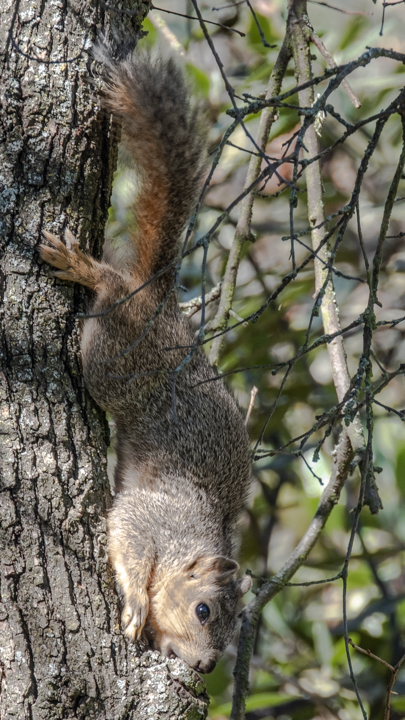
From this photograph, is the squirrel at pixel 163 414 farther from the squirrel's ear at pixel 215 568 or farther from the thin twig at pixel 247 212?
the thin twig at pixel 247 212

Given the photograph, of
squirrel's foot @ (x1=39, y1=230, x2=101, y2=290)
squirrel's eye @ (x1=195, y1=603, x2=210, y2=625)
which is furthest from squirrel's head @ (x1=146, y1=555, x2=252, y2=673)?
squirrel's foot @ (x1=39, y1=230, x2=101, y2=290)

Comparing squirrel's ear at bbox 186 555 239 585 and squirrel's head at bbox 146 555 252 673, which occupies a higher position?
squirrel's ear at bbox 186 555 239 585

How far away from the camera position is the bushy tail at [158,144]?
2.24 meters

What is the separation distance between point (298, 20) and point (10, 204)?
1.29 m

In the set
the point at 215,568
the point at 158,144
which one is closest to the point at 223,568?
the point at 215,568

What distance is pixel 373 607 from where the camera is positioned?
403 cm

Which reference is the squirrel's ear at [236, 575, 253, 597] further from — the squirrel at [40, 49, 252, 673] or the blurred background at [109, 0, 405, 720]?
the blurred background at [109, 0, 405, 720]

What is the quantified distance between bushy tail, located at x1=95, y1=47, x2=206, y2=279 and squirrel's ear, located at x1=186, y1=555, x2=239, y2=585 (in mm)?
1059

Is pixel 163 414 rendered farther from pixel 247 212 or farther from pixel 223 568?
pixel 247 212

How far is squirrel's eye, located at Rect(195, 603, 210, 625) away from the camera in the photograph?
2580 millimetres

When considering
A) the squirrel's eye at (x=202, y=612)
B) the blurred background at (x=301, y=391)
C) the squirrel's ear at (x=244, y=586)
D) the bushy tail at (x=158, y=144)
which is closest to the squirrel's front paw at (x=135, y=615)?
the squirrel's eye at (x=202, y=612)

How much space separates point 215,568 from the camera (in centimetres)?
267

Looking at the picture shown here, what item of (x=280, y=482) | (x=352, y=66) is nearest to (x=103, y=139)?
(x=352, y=66)

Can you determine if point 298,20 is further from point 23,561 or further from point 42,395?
point 23,561
